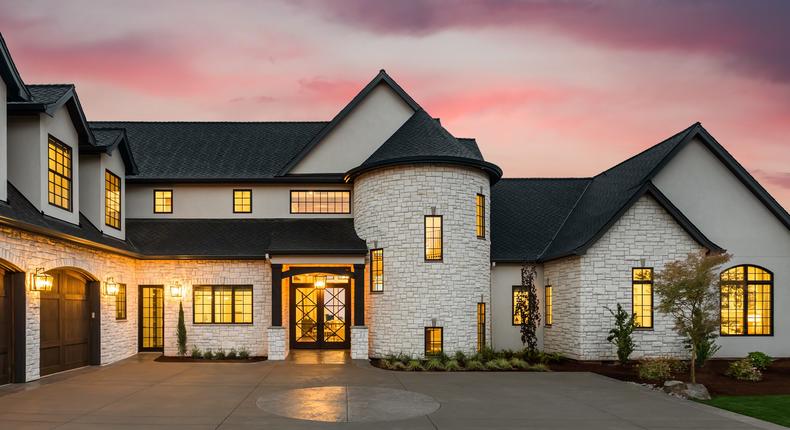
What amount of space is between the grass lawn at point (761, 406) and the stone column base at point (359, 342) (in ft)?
34.4

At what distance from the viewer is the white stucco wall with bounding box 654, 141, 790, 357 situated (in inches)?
783

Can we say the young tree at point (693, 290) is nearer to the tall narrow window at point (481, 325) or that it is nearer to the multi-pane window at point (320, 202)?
the tall narrow window at point (481, 325)

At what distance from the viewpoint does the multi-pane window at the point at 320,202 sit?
74.2 feet

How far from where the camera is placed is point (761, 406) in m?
12.5

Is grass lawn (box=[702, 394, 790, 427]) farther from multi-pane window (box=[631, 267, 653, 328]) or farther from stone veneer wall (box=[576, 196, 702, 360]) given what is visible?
multi-pane window (box=[631, 267, 653, 328])

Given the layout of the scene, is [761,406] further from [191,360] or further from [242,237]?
[242,237]

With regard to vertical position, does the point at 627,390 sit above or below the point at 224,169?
below

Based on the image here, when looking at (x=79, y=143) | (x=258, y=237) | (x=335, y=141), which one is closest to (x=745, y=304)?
(x=335, y=141)

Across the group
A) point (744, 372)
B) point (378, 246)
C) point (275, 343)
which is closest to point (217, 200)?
point (275, 343)

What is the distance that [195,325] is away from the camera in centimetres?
2034

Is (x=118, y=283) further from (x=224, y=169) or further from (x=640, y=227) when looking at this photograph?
(x=640, y=227)

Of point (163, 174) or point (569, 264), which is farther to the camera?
point (163, 174)

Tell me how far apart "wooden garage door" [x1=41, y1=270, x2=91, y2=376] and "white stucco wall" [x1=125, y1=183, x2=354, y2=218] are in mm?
5896

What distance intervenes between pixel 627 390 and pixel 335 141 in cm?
Answer: 1419
